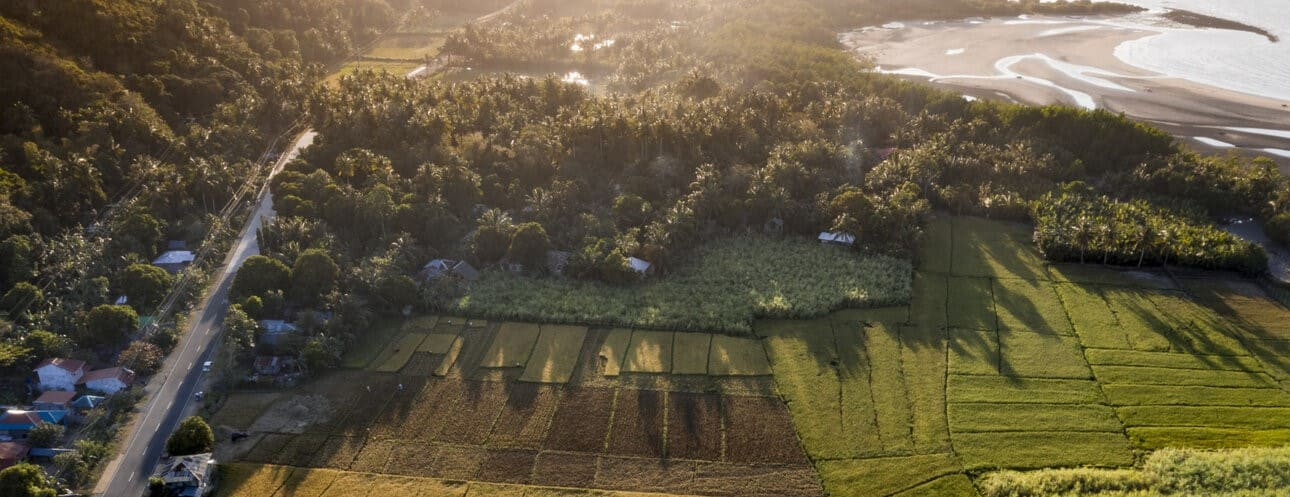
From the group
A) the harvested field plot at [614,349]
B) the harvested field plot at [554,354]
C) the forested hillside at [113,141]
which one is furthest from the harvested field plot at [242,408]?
the harvested field plot at [614,349]

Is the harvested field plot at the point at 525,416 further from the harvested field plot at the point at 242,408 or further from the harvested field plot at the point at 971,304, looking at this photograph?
the harvested field plot at the point at 971,304

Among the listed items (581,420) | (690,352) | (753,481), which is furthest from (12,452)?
(753,481)

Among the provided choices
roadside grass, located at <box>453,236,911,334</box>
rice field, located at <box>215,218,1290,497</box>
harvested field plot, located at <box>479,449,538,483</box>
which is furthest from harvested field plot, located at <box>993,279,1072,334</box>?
harvested field plot, located at <box>479,449,538,483</box>

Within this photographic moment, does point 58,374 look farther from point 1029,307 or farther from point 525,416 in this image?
point 1029,307

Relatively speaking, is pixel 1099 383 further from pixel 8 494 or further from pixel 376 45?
pixel 376 45

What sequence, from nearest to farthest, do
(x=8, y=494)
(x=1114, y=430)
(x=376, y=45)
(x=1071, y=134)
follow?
1. (x=8, y=494)
2. (x=1114, y=430)
3. (x=1071, y=134)
4. (x=376, y=45)

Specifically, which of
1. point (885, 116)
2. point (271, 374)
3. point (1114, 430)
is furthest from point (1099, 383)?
point (271, 374)
